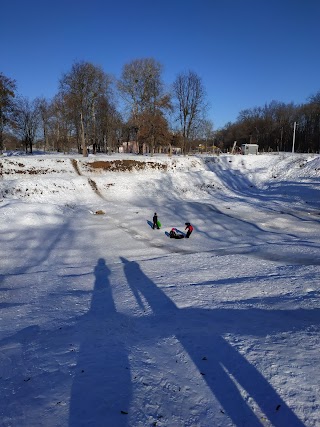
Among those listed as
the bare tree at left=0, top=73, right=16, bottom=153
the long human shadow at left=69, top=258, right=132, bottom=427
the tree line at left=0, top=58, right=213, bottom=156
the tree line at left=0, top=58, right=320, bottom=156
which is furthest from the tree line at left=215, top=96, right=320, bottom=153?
the long human shadow at left=69, top=258, right=132, bottom=427

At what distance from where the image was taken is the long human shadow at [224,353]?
3.69m

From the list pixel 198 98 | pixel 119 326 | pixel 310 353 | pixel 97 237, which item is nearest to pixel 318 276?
pixel 310 353

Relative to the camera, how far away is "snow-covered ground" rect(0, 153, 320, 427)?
150 inches

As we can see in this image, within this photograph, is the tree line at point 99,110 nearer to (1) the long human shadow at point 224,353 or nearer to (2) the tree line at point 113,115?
(2) the tree line at point 113,115

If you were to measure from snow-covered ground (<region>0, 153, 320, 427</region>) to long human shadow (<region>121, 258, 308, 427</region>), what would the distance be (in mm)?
20

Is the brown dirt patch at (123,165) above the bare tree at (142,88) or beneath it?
beneath

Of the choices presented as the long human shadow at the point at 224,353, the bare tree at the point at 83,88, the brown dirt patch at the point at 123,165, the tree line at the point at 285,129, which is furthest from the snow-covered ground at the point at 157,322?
the tree line at the point at 285,129

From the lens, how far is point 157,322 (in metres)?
6.34

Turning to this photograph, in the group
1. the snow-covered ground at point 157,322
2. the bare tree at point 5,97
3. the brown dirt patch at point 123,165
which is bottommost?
the snow-covered ground at point 157,322

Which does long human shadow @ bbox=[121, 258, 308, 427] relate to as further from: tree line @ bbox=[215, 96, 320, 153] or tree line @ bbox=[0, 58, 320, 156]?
tree line @ bbox=[215, 96, 320, 153]

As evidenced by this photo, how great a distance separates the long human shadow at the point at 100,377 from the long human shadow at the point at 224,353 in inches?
40.7

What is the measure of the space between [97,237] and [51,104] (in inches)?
1938

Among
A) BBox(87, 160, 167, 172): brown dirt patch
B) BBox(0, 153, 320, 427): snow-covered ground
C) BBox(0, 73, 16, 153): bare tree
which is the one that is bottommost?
BBox(0, 153, 320, 427): snow-covered ground

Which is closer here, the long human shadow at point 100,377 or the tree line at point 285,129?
the long human shadow at point 100,377
